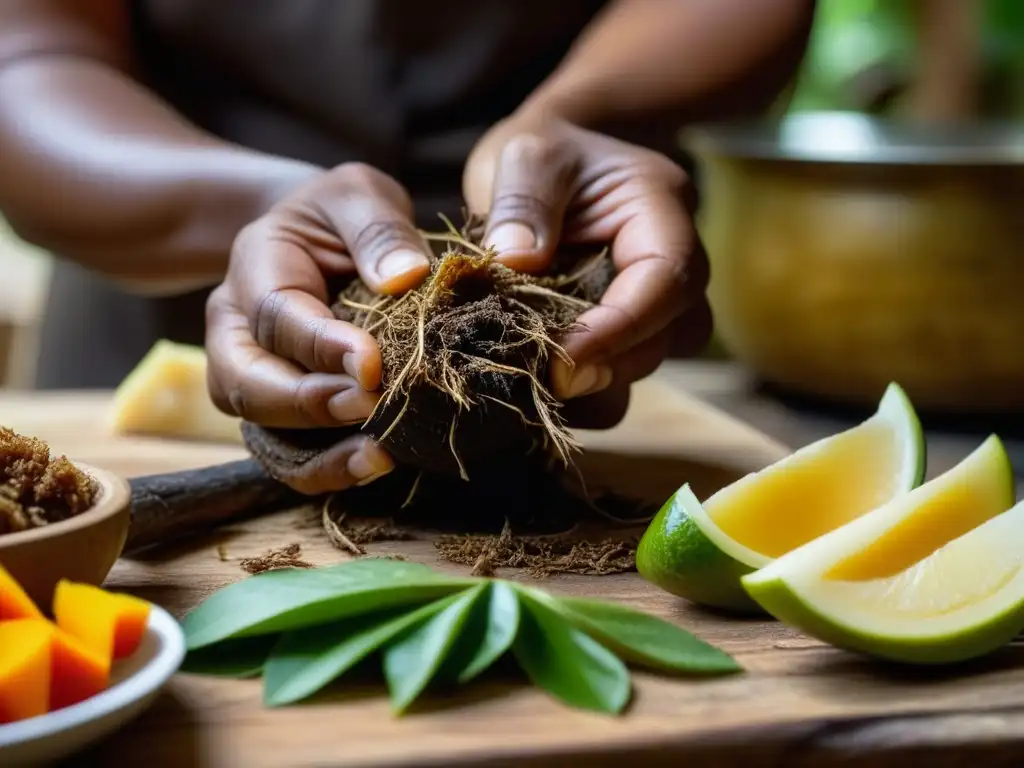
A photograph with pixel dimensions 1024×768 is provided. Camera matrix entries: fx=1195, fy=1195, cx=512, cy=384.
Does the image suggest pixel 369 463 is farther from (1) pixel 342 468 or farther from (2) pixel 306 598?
(2) pixel 306 598

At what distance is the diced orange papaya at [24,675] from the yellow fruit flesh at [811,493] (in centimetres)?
62

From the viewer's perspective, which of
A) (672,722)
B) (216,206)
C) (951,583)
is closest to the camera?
(672,722)

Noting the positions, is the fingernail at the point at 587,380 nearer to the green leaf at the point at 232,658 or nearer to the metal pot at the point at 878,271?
the green leaf at the point at 232,658

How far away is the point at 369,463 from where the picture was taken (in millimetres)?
1308

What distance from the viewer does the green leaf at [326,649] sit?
35.3 inches

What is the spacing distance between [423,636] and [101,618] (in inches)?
9.5

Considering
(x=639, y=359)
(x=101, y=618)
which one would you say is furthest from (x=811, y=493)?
(x=101, y=618)

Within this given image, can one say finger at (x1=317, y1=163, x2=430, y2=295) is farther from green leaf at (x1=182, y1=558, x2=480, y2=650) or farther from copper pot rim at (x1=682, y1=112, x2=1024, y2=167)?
copper pot rim at (x1=682, y1=112, x2=1024, y2=167)

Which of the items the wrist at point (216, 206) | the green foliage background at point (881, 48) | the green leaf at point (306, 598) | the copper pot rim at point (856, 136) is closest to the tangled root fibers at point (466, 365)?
the green leaf at point (306, 598)

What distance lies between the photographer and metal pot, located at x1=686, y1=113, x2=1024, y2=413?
179 cm

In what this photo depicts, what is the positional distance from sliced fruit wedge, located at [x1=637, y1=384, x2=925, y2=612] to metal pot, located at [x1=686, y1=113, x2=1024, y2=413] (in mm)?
586

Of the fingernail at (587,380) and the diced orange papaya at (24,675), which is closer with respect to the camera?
the diced orange papaya at (24,675)

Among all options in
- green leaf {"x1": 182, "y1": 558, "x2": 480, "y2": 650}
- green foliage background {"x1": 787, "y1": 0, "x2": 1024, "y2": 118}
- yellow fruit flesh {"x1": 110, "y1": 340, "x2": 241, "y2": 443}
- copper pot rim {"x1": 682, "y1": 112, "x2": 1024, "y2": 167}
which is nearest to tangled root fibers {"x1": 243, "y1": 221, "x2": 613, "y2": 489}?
green leaf {"x1": 182, "y1": 558, "x2": 480, "y2": 650}

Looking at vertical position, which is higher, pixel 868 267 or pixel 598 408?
pixel 868 267
